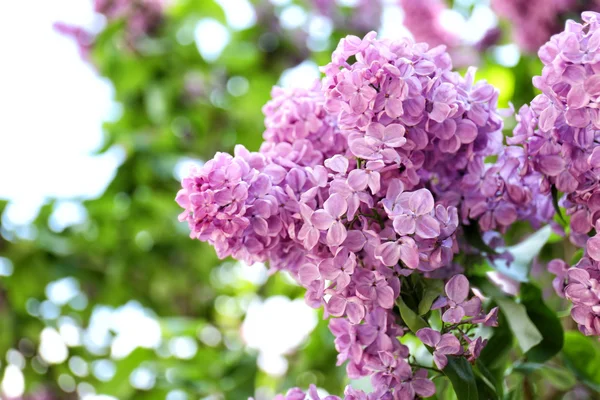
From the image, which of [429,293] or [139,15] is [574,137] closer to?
[429,293]

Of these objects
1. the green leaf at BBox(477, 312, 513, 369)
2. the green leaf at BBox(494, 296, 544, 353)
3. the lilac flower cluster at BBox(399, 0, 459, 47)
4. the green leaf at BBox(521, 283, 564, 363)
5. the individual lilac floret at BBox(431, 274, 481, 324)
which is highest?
the individual lilac floret at BBox(431, 274, 481, 324)

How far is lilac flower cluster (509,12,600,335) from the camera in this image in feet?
Result: 1.13

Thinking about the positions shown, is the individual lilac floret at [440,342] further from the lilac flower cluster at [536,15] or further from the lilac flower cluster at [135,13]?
the lilac flower cluster at [135,13]

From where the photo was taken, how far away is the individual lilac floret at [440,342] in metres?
0.36

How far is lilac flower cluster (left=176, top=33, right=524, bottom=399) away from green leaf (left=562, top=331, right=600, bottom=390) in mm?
154

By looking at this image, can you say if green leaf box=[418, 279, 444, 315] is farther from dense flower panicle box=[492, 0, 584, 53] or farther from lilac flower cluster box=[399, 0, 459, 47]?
lilac flower cluster box=[399, 0, 459, 47]

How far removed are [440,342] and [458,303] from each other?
0.9 inches

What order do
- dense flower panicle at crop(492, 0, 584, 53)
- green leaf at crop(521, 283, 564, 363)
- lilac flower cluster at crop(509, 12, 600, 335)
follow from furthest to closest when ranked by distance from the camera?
1. dense flower panicle at crop(492, 0, 584, 53)
2. green leaf at crop(521, 283, 564, 363)
3. lilac flower cluster at crop(509, 12, 600, 335)

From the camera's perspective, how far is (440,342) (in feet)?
1.20

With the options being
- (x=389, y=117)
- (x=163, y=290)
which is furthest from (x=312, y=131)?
(x=163, y=290)

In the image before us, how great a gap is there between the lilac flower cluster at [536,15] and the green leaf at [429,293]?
0.57m

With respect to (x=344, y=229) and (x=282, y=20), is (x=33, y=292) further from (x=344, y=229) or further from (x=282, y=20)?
(x=344, y=229)

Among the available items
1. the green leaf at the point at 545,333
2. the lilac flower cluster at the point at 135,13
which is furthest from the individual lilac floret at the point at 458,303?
the lilac flower cluster at the point at 135,13

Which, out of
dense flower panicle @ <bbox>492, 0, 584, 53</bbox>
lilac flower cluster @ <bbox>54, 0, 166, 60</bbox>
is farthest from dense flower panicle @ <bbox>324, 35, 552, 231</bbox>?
lilac flower cluster @ <bbox>54, 0, 166, 60</bbox>
